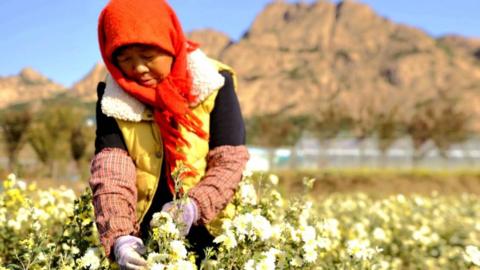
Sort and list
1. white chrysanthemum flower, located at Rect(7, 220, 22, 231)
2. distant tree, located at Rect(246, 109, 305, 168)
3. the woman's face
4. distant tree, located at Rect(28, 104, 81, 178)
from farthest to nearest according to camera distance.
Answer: distant tree, located at Rect(246, 109, 305, 168) < distant tree, located at Rect(28, 104, 81, 178) < white chrysanthemum flower, located at Rect(7, 220, 22, 231) < the woman's face

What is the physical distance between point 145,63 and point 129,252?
60cm

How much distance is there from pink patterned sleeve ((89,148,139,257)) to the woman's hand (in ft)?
0.47

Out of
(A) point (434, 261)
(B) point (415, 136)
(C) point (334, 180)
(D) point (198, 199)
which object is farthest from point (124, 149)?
(B) point (415, 136)

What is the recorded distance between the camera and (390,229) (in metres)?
5.25

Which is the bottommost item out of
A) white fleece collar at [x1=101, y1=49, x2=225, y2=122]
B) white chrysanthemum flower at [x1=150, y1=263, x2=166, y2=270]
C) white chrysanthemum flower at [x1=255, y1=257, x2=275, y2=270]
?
white chrysanthemum flower at [x1=150, y1=263, x2=166, y2=270]

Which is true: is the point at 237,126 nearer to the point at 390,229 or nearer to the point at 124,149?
the point at 124,149

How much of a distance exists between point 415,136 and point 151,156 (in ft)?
103

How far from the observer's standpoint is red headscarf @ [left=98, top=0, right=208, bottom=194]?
201 centimetres

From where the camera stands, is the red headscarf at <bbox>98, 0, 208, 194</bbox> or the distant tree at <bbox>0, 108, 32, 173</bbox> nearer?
the red headscarf at <bbox>98, 0, 208, 194</bbox>

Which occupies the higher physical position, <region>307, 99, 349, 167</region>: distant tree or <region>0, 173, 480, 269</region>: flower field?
<region>307, 99, 349, 167</region>: distant tree

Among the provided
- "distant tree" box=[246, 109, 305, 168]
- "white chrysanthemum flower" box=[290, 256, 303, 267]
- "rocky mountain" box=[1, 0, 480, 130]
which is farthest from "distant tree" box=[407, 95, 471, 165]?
"rocky mountain" box=[1, 0, 480, 130]

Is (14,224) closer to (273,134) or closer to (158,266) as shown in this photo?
(158,266)

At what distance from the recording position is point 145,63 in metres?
2.06

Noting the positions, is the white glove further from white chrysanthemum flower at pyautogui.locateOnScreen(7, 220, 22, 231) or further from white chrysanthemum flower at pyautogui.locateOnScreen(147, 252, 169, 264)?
white chrysanthemum flower at pyautogui.locateOnScreen(7, 220, 22, 231)
